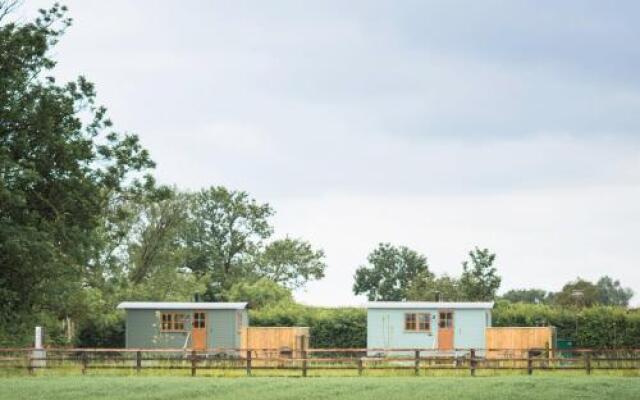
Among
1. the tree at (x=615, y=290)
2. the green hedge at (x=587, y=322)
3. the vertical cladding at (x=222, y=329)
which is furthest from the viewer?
the tree at (x=615, y=290)

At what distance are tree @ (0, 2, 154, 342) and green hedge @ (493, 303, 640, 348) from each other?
921 inches

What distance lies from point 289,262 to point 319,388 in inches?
2187

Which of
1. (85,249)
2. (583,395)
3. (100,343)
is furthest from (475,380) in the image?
(100,343)

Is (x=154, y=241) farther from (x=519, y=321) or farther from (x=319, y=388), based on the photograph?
(x=319, y=388)

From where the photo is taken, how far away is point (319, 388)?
30.0m

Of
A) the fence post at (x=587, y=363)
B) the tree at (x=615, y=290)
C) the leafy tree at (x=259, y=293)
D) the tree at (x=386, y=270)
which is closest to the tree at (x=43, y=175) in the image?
the fence post at (x=587, y=363)

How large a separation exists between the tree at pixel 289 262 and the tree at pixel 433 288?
290 inches

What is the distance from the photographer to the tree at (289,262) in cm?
8481

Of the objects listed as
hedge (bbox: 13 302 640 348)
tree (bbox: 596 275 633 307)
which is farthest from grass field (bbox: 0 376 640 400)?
tree (bbox: 596 275 633 307)

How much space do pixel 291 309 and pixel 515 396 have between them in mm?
29557

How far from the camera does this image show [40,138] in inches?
1320

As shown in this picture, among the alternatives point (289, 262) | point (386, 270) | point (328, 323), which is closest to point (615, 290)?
point (386, 270)

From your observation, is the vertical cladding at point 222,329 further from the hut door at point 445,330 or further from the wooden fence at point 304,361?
the hut door at point 445,330

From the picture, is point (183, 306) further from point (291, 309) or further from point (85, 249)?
point (85, 249)
